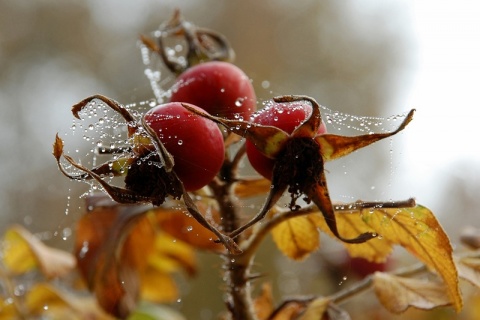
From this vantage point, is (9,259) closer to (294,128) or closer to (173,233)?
(173,233)

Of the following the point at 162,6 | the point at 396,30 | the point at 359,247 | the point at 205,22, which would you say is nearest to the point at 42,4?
A: the point at 162,6

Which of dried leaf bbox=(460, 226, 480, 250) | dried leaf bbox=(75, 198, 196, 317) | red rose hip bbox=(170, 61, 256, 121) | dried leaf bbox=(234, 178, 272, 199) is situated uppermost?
red rose hip bbox=(170, 61, 256, 121)

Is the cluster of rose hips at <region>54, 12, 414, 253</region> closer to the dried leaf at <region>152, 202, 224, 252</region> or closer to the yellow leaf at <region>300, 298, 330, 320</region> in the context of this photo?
the yellow leaf at <region>300, 298, 330, 320</region>

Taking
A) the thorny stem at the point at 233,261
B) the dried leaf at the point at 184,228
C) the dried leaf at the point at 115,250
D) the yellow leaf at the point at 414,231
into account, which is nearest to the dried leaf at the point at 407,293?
the yellow leaf at the point at 414,231

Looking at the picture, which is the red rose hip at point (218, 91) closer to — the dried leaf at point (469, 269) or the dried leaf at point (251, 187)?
the dried leaf at point (251, 187)

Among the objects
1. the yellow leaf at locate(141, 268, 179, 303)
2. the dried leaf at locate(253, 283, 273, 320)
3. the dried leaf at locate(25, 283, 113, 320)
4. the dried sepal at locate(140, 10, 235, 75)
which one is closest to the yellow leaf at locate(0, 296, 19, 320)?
the dried leaf at locate(25, 283, 113, 320)

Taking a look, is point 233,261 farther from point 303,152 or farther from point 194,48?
point 194,48
